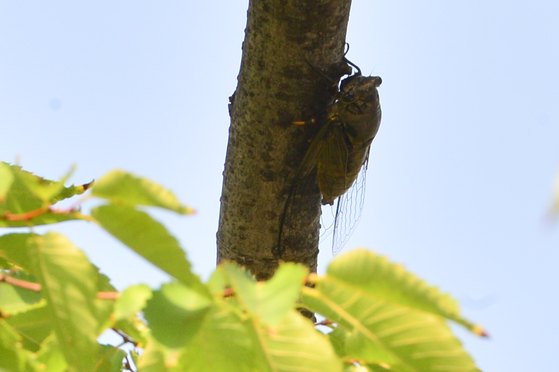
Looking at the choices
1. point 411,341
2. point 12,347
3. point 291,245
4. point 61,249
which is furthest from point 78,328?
point 291,245

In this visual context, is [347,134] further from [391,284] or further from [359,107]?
[391,284]

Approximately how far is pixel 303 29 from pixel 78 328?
2.51 feet

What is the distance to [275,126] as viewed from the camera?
140cm

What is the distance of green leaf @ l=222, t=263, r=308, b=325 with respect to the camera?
22.7 inches

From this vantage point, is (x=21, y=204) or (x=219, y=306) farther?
(x=21, y=204)

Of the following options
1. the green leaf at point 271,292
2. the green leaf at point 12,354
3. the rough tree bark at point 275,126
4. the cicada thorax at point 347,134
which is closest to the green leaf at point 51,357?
the green leaf at point 12,354

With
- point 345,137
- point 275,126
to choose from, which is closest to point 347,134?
point 345,137

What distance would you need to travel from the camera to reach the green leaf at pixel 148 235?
697 mm

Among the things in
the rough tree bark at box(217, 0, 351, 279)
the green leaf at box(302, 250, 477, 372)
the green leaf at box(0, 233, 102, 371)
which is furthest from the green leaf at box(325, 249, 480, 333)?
the rough tree bark at box(217, 0, 351, 279)

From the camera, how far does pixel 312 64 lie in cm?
134

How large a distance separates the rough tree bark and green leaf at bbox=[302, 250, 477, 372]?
26.9 inches

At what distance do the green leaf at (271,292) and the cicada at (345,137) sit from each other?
812 mm

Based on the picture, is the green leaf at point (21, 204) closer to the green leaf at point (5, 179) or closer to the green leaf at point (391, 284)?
the green leaf at point (5, 179)

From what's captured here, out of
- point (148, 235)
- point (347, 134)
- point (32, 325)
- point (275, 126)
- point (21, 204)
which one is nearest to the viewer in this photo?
point (148, 235)
